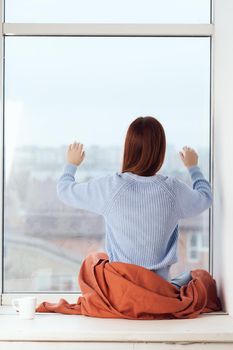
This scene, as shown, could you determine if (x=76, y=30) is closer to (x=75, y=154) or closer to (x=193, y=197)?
(x=75, y=154)

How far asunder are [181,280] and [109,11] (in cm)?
110

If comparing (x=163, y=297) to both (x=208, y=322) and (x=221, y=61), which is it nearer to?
(x=208, y=322)

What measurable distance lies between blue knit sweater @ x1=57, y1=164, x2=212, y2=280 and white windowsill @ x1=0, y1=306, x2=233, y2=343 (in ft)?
0.90

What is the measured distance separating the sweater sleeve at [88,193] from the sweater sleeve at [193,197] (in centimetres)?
26

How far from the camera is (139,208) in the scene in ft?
8.81

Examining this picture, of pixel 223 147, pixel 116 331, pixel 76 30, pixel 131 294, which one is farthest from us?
pixel 76 30

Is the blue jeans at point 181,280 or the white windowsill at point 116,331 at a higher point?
the blue jeans at point 181,280

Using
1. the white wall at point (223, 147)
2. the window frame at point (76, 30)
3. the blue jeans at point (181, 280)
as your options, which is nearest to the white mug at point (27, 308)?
the window frame at point (76, 30)

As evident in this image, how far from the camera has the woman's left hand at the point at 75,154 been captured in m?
2.84

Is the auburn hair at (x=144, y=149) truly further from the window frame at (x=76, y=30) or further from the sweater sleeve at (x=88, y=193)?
the window frame at (x=76, y=30)

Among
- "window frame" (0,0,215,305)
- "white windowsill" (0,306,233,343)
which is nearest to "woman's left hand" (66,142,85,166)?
"window frame" (0,0,215,305)

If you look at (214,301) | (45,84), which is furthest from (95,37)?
(214,301)

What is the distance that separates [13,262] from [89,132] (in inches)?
23.7

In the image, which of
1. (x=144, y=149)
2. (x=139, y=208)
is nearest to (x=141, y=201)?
(x=139, y=208)
